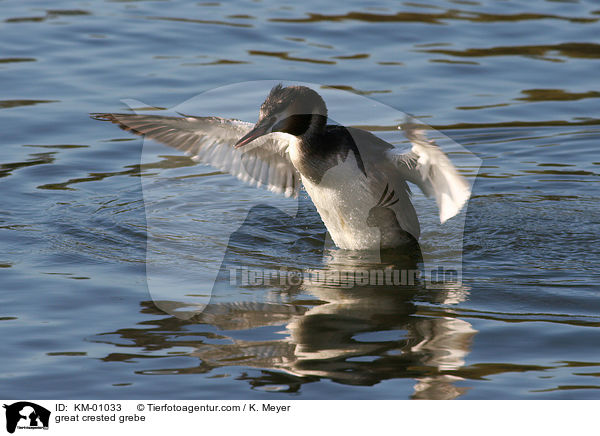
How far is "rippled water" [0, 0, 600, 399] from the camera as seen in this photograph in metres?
5.09

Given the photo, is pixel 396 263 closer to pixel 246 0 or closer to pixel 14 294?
pixel 14 294

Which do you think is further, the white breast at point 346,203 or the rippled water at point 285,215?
the white breast at point 346,203

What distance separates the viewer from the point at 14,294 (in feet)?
19.9

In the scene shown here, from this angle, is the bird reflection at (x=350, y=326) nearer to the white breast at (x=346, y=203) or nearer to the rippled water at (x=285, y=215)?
the rippled water at (x=285, y=215)

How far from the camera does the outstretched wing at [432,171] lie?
613 centimetres

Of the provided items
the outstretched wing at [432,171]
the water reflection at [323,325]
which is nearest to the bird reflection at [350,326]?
the water reflection at [323,325]

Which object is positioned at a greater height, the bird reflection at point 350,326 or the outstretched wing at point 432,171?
the outstretched wing at point 432,171

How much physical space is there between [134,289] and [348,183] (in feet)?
5.78
